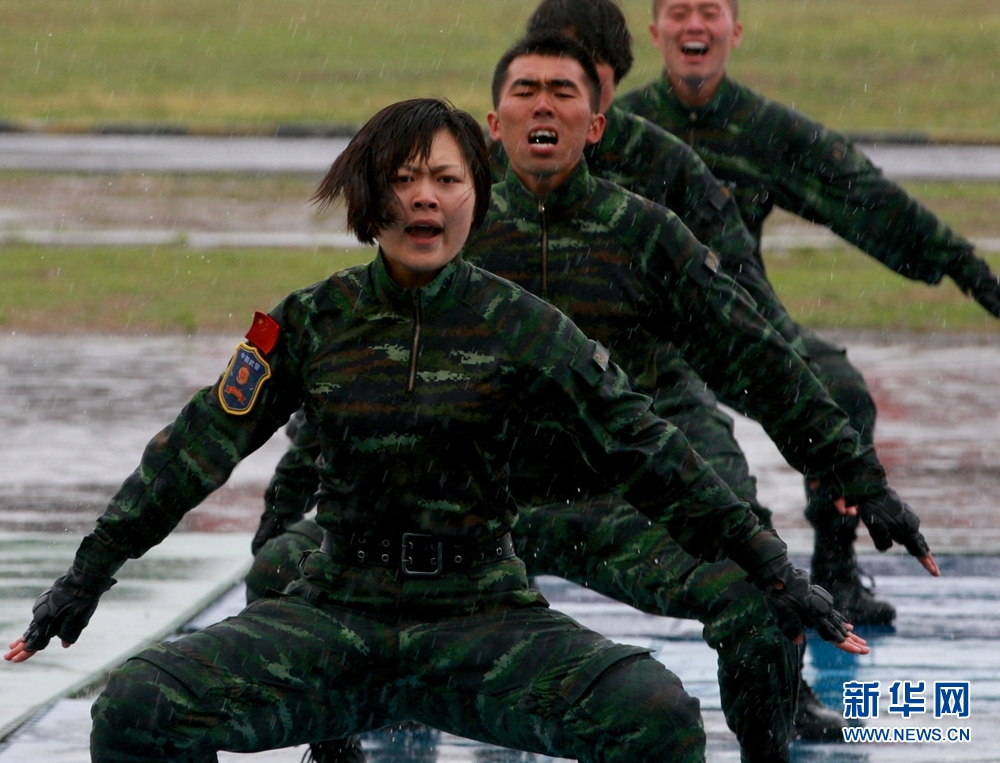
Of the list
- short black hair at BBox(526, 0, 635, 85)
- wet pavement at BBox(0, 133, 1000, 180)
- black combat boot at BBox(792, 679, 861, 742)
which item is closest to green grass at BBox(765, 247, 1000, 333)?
wet pavement at BBox(0, 133, 1000, 180)

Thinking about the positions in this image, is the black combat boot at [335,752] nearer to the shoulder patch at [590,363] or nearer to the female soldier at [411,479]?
the female soldier at [411,479]

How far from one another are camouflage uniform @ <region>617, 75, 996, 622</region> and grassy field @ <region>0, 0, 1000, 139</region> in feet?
68.9

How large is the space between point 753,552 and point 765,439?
6061 mm

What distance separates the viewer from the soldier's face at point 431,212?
3975 mm

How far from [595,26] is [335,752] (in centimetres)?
246

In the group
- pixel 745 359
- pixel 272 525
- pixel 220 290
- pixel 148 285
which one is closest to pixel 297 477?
pixel 272 525

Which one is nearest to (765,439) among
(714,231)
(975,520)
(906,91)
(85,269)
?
(975,520)

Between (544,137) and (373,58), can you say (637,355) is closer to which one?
(544,137)

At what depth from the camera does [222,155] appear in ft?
83.6

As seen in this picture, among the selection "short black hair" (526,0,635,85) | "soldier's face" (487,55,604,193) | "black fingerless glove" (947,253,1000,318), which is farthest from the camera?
"black fingerless glove" (947,253,1000,318)

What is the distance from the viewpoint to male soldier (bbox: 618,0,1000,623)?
652 centimetres

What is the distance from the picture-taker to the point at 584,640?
3820mm

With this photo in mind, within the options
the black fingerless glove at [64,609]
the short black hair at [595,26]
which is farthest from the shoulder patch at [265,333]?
the short black hair at [595,26]

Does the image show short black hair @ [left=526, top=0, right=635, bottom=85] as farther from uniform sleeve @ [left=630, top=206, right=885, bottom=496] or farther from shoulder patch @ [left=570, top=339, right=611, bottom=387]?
shoulder patch @ [left=570, top=339, right=611, bottom=387]
